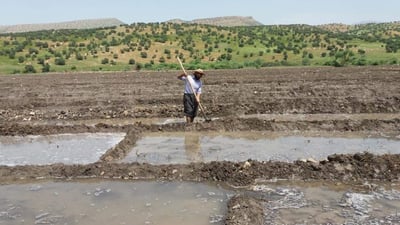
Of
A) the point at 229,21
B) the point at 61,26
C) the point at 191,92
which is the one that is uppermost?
the point at 229,21

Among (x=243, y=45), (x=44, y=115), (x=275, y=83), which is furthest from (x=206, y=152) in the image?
(x=243, y=45)

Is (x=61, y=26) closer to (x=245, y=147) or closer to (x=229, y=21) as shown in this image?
(x=229, y=21)

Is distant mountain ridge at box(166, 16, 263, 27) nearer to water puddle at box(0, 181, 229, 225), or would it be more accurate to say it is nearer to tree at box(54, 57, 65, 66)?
tree at box(54, 57, 65, 66)

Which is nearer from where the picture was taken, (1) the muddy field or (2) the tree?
(1) the muddy field

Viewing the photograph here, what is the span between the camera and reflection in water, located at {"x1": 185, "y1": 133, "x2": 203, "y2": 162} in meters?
11.1

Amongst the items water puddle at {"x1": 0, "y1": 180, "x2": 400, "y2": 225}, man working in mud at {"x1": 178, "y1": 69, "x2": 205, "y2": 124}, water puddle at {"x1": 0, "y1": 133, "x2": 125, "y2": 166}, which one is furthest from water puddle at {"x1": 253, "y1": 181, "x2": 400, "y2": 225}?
man working in mud at {"x1": 178, "y1": 69, "x2": 205, "y2": 124}

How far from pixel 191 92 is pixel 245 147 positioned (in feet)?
9.92

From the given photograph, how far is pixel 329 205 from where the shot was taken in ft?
25.6

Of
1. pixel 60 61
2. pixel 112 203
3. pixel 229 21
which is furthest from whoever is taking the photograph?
pixel 229 21

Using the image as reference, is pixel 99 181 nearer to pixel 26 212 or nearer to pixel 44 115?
pixel 26 212

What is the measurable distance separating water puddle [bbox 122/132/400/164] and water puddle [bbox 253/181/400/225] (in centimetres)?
201

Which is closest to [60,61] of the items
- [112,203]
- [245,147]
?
[245,147]

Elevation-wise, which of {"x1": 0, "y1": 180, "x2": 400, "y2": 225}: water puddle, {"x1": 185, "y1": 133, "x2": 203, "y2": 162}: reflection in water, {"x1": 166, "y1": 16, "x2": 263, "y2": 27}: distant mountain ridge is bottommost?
{"x1": 185, "y1": 133, "x2": 203, "y2": 162}: reflection in water

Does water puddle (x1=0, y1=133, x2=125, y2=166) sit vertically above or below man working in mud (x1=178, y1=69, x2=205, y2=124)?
below
